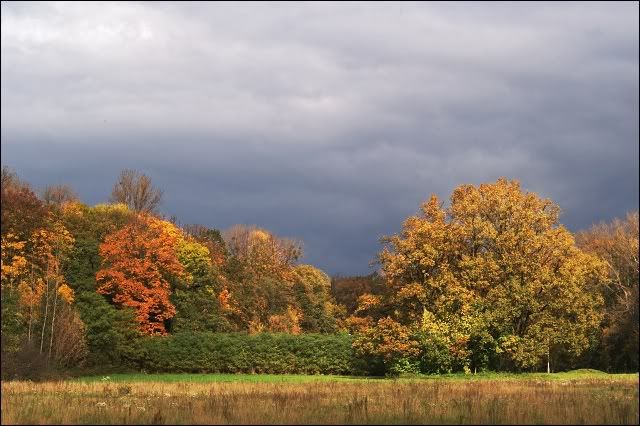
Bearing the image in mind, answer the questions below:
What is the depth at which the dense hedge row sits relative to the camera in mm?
75000

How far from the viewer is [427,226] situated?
66.7 meters

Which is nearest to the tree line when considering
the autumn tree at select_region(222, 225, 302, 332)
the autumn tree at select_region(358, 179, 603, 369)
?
the autumn tree at select_region(358, 179, 603, 369)

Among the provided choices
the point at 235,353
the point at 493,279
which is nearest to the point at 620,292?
the point at 493,279

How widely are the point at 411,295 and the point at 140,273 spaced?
87.4 feet

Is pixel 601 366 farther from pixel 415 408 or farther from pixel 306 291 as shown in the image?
pixel 415 408

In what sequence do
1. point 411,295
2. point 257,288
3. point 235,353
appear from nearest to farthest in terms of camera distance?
point 411,295 → point 235,353 → point 257,288

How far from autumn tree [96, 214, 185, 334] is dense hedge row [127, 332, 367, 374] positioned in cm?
294

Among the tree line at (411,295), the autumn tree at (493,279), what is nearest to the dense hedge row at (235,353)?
the tree line at (411,295)

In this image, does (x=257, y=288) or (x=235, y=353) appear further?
(x=257, y=288)

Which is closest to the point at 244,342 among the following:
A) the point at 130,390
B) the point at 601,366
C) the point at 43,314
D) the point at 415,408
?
the point at 43,314

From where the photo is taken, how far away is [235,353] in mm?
75938

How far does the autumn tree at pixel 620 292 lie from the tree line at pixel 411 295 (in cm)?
16

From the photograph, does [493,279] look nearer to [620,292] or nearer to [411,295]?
[411,295]

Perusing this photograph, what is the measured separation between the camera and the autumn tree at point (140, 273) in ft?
252
